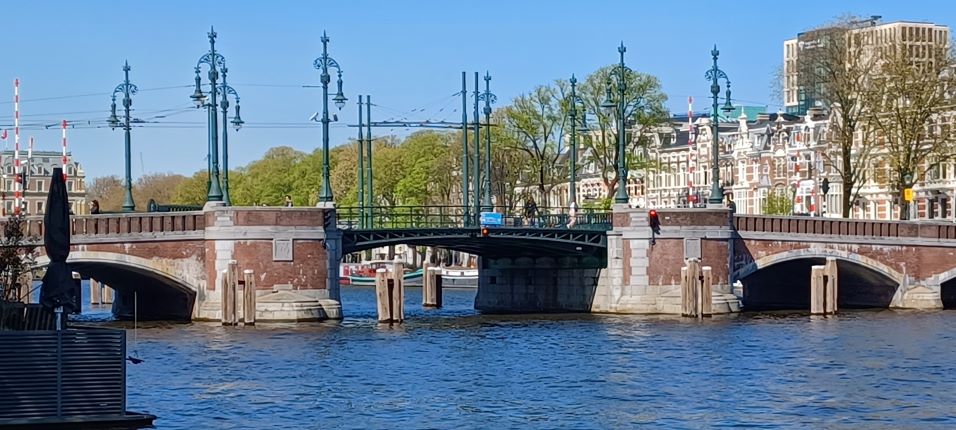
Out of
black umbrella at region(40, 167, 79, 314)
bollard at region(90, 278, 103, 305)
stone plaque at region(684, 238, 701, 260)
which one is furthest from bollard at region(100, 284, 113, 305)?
black umbrella at region(40, 167, 79, 314)

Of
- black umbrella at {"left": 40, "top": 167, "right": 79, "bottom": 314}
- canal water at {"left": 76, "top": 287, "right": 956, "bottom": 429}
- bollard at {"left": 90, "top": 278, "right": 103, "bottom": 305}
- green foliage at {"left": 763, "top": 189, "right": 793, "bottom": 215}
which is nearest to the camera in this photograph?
black umbrella at {"left": 40, "top": 167, "right": 79, "bottom": 314}

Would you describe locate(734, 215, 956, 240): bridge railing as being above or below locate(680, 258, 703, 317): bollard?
above

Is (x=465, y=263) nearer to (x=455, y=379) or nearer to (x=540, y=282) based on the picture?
(x=540, y=282)

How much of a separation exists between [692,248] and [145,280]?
913 inches

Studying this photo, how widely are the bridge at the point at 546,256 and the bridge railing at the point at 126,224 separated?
0.06 meters

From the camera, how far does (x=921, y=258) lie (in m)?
83.5

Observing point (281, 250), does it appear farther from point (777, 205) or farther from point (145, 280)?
point (777, 205)

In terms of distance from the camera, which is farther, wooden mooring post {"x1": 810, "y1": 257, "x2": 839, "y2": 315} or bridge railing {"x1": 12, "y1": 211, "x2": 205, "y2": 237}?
wooden mooring post {"x1": 810, "y1": 257, "x2": 839, "y2": 315}

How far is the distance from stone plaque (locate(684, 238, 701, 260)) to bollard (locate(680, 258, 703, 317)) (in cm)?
135

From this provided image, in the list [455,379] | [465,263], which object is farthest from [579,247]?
[465,263]

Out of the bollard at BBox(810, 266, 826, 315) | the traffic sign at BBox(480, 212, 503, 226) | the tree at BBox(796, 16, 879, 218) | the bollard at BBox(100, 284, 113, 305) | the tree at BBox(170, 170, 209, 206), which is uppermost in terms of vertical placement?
the tree at BBox(796, 16, 879, 218)

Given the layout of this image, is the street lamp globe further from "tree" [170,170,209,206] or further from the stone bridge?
"tree" [170,170,209,206]

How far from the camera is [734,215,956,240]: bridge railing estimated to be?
80688mm

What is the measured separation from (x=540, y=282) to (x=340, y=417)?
1781 inches
